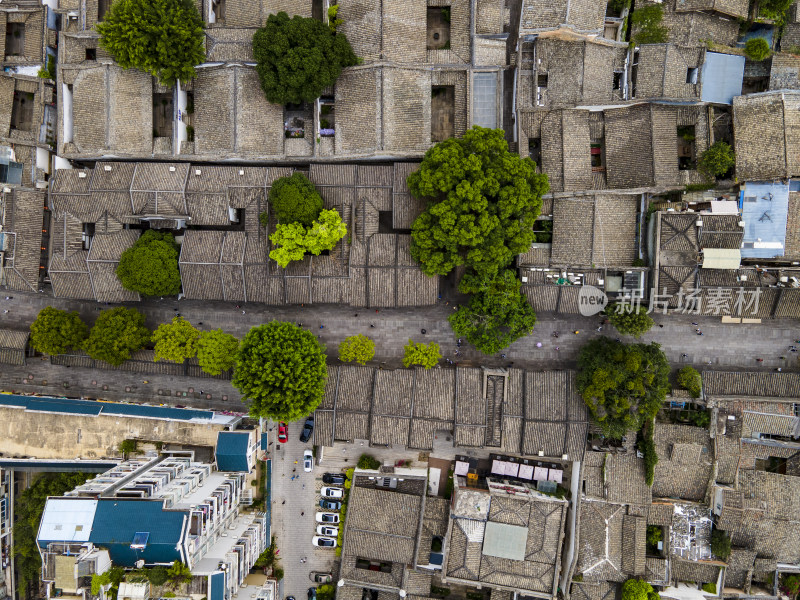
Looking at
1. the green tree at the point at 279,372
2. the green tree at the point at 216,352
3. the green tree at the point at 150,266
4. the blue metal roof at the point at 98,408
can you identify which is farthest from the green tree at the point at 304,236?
the blue metal roof at the point at 98,408

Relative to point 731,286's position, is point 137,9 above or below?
above

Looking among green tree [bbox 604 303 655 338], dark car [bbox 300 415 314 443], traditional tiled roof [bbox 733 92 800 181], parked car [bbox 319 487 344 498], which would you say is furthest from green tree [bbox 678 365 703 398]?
dark car [bbox 300 415 314 443]

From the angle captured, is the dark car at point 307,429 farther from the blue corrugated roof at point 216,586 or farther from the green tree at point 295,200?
the green tree at point 295,200

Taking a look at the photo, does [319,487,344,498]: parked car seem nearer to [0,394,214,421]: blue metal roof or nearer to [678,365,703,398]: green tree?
[0,394,214,421]: blue metal roof

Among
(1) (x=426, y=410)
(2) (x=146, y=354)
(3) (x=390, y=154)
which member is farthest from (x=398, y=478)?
(3) (x=390, y=154)

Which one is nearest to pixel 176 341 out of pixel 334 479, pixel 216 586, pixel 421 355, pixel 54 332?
pixel 54 332

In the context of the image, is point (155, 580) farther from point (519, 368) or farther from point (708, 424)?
point (708, 424)
